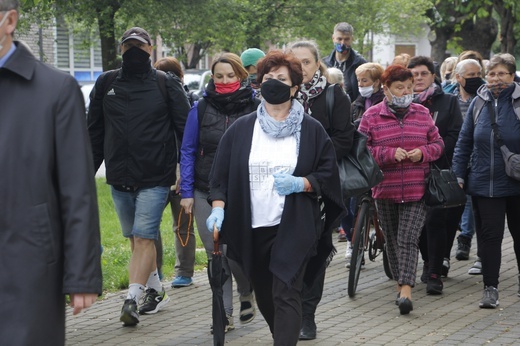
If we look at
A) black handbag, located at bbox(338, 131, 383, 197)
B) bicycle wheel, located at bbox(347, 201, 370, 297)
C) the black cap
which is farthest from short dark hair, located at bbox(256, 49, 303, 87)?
bicycle wheel, located at bbox(347, 201, 370, 297)

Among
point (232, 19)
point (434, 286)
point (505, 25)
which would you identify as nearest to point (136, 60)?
point (434, 286)

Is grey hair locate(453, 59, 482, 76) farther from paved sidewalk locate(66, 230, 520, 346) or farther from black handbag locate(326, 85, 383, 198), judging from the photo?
black handbag locate(326, 85, 383, 198)

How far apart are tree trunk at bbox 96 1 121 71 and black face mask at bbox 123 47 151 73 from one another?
10611 mm

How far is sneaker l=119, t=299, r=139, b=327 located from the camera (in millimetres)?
7812

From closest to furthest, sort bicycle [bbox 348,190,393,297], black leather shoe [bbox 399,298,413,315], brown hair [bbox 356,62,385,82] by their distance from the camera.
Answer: black leather shoe [bbox 399,298,413,315] → bicycle [bbox 348,190,393,297] → brown hair [bbox 356,62,385,82]

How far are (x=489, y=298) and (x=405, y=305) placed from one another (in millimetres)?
775

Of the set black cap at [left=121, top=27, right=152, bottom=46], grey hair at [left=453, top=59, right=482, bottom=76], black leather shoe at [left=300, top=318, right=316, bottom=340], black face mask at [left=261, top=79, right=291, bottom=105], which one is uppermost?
black cap at [left=121, top=27, right=152, bottom=46]

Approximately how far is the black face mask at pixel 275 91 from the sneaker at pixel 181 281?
11.9ft

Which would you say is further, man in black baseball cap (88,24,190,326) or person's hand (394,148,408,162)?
person's hand (394,148,408,162)

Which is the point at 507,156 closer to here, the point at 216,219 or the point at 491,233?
the point at 491,233

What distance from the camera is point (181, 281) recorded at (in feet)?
31.6

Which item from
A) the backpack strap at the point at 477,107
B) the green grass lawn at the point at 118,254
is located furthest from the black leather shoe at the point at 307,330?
the green grass lawn at the point at 118,254

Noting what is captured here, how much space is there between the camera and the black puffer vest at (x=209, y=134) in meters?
7.66

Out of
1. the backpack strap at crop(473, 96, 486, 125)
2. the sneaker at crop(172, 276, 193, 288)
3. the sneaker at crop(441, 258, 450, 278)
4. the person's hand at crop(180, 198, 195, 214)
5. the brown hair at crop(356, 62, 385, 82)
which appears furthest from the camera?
the brown hair at crop(356, 62, 385, 82)
